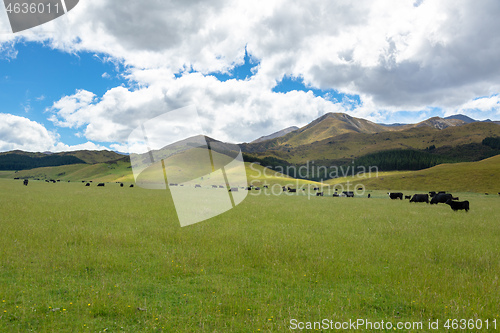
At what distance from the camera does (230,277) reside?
809 centimetres

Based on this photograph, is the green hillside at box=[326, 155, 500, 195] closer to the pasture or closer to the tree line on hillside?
the pasture

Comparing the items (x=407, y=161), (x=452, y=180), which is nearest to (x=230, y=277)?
(x=452, y=180)

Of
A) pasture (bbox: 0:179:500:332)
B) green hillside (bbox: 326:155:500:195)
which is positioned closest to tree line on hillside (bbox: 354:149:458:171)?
green hillside (bbox: 326:155:500:195)

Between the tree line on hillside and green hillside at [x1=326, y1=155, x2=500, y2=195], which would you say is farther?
the tree line on hillside

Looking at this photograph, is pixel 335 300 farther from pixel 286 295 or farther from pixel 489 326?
pixel 489 326

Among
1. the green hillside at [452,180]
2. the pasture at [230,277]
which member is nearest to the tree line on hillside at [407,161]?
the green hillside at [452,180]

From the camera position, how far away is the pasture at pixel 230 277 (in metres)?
5.79

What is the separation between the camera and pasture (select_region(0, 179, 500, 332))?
5.79 m

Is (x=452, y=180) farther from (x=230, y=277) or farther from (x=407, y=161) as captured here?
(x=407, y=161)

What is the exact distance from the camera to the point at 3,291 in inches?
255

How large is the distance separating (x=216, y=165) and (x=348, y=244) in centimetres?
17943

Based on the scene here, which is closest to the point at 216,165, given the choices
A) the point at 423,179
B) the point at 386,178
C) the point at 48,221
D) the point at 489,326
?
the point at 386,178

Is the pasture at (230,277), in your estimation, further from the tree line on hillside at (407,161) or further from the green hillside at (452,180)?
the tree line on hillside at (407,161)

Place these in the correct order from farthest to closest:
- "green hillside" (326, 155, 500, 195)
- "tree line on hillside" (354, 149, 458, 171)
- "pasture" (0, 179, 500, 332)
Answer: "tree line on hillside" (354, 149, 458, 171) → "green hillside" (326, 155, 500, 195) → "pasture" (0, 179, 500, 332)
